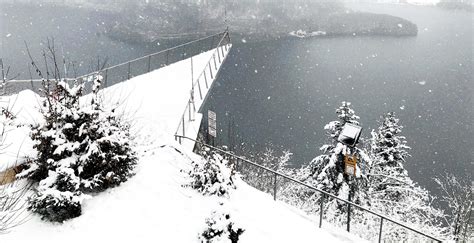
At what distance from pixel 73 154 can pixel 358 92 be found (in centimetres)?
7406

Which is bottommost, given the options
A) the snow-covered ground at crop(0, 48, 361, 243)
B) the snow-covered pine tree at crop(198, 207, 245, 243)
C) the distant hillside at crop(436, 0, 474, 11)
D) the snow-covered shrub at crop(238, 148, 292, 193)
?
the snow-covered shrub at crop(238, 148, 292, 193)

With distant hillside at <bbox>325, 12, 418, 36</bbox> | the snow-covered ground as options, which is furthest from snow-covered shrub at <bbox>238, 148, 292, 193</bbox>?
distant hillside at <bbox>325, 12, 418, 36</bbox>

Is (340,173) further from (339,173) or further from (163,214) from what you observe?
(163,214)

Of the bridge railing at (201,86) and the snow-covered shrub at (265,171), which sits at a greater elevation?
the bridge railing at (201,86)

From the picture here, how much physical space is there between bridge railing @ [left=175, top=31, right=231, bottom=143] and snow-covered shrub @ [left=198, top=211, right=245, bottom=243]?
19.6ft

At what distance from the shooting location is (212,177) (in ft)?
33.4

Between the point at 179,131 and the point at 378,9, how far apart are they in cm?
17157

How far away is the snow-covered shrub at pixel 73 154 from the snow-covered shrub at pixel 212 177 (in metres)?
1.79

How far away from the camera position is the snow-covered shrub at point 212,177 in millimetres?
10016

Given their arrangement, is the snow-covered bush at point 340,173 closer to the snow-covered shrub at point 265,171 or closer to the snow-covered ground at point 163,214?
the snow-covered ground at point 163,214

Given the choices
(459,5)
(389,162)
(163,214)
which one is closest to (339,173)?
(389,162)

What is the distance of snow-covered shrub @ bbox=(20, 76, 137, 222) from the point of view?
8.63 m

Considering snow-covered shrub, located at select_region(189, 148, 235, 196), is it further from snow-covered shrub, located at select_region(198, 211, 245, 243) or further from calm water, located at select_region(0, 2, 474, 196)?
calm water, located at select_region(0, 2, 474, 196)

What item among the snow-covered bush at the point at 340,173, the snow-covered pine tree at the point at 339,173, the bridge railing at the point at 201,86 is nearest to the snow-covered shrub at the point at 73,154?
the bridge railing at the point at 201,86
